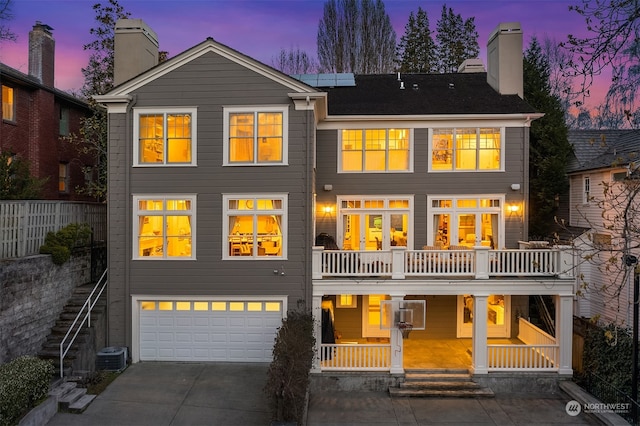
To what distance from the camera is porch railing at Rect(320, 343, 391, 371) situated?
39.7ft

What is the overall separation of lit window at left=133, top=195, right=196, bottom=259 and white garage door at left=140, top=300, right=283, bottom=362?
4.88 ft

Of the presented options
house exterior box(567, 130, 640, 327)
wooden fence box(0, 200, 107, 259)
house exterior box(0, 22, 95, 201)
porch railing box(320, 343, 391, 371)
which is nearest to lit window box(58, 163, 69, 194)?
house exterior box(0, 22, 95, 201)

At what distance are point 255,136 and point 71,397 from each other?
791 cm

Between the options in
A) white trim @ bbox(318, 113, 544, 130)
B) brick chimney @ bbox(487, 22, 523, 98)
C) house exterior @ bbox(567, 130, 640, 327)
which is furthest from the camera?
brick chimney @ bbox(487, 22, 523, 98)

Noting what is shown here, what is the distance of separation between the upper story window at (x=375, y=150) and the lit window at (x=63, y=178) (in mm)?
13711

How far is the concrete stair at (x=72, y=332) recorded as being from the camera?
35.7ft

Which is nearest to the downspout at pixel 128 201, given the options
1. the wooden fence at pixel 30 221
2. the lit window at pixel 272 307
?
the wooden fence at pixel 30 221

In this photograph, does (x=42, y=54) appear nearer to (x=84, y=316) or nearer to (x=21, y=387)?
(x=84, y=316)

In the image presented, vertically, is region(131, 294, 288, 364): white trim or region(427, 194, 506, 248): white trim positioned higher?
region(427, 194, 506, 248): white trim

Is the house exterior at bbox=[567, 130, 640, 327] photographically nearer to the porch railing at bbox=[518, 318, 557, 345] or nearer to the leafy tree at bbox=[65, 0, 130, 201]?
the porch railing at bbox=[518, 318, 557, 345]

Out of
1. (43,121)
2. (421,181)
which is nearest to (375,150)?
(421,181)

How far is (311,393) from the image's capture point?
11773 mm

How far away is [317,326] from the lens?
12180 millimetres

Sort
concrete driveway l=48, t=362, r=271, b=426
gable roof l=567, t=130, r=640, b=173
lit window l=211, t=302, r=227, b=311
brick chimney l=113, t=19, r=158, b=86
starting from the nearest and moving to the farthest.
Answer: concrete driveway l=48, t=362, r=271, b=426 < lit window l=211, t=302, r=227, b=311 < brick chimney l=113, t=19, r=158, b=86 < gable roof l=567, t=130, r=640, b=173
